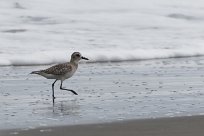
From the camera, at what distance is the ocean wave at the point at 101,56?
10.9 meters

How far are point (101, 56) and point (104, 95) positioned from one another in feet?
12.2

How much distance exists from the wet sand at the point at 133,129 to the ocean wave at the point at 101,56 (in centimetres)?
467

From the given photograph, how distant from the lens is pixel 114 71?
10.1 meters

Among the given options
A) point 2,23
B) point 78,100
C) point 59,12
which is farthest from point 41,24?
point 78,100

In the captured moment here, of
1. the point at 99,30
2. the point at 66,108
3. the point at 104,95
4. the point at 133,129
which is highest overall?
the point at 99,30

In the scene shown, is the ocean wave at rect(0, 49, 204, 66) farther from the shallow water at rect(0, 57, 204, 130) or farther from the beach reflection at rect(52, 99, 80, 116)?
the beach reflection at rect(52, 99, 80, 116)

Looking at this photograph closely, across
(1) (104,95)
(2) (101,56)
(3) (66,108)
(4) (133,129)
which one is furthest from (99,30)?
(4) (133,129)

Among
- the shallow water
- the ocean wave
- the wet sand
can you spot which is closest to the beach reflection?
the shallow water

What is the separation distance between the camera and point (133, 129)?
5941mm

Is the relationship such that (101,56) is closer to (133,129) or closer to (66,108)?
(66,108)

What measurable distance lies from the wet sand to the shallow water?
232 millimetres

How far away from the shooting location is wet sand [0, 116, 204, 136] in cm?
572

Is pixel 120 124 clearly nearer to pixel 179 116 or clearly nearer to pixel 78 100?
pixel 179 116

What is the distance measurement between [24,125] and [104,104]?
1.44 meters
